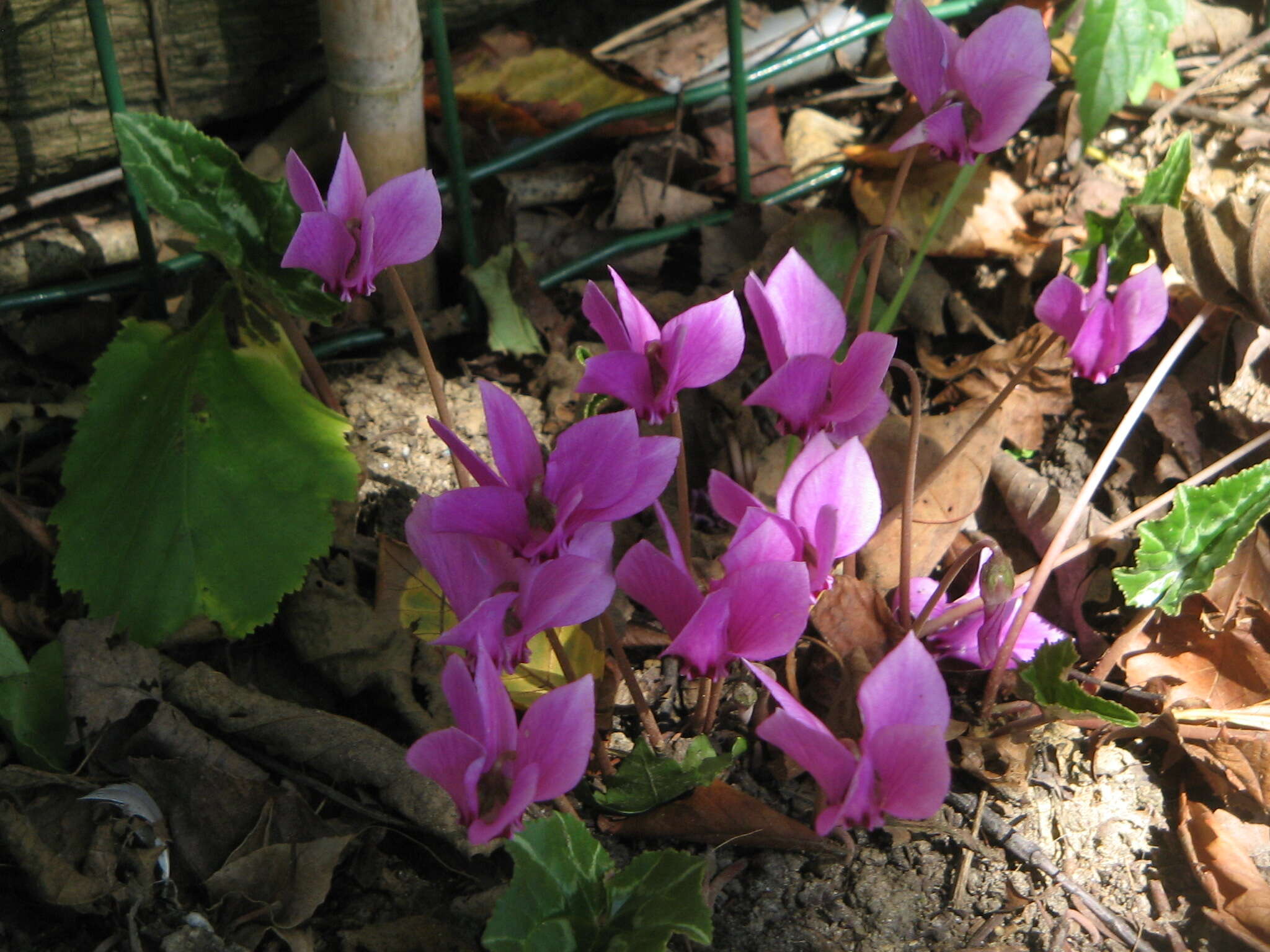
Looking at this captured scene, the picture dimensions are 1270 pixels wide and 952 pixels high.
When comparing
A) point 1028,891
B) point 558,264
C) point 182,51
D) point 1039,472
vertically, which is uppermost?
point 182,51

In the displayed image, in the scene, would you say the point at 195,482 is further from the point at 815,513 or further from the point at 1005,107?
the point at 1005,107

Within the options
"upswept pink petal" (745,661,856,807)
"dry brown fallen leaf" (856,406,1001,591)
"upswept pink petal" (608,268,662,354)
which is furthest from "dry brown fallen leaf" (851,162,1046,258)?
"upswept pink petal" (745,661,856,807)

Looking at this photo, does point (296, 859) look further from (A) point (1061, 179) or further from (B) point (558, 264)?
(A) point (1061, 179)

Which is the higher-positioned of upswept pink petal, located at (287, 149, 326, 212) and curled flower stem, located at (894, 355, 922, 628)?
upswept pink petal, located at (287, 149, 326, 212)

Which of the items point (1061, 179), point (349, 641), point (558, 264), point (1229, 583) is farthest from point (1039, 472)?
point (349, 641)

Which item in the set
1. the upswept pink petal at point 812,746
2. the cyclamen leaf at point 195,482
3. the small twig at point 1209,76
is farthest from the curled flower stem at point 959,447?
the small twig at point 1209,76

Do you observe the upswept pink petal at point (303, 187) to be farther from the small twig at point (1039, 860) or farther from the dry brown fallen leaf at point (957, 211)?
the dry brown fallen leaf at point (957, 211)

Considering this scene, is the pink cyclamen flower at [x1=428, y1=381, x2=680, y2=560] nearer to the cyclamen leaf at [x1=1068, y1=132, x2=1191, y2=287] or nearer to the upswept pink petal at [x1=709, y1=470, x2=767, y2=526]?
the upswept pink petal at [x1=709, y1=470, x2=767, y2=526]
